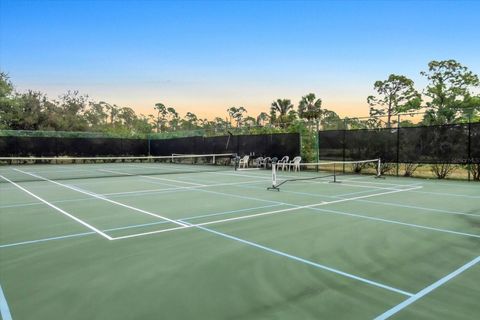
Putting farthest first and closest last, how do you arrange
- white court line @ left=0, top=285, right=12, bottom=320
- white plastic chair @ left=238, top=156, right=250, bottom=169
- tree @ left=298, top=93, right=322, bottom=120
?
tree @ left=298, top=93, right=322, bottom=120 → white plastic chair @ left=238, top=156, right=250, bottom=169 → white court line @ left=0, top=285, right=12, bottom=320

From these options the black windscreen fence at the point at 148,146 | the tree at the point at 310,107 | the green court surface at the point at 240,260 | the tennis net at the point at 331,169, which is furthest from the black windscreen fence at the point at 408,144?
the tree at the point at 310,107

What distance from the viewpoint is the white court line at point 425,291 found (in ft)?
9.03

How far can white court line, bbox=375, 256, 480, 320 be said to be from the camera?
2752mm

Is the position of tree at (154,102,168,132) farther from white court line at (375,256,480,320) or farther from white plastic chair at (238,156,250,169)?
white court line at (375,256,480,320)

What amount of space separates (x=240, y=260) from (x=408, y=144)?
12878mm

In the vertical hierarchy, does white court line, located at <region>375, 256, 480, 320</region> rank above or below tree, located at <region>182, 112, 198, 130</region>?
below

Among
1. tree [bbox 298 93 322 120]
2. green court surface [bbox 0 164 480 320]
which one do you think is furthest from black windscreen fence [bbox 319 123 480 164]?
tree [bbox 298 93 322 120]

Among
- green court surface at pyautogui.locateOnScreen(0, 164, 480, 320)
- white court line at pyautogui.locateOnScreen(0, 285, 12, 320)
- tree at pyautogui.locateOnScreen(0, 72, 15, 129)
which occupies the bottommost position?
white court line at pyautogui.locateOnScreen(0, 285, 12, 320)

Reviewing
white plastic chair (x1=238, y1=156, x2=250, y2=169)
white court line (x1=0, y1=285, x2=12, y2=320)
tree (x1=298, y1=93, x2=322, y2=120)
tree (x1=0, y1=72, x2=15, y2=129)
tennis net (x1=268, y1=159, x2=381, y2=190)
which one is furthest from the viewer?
tree (x1=298, y1=93, x2=322, y2=120)

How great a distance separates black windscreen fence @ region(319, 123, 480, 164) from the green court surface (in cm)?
635

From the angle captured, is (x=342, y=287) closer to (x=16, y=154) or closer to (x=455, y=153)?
(x=455, y=153)

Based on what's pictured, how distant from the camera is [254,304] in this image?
2.92m

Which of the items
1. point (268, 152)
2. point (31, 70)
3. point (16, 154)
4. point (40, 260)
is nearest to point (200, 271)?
point (40, 260)

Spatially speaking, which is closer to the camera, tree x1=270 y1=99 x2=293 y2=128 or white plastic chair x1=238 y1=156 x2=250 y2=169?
white plastic chair x1=238 y1=156 x2=250 y2=169
